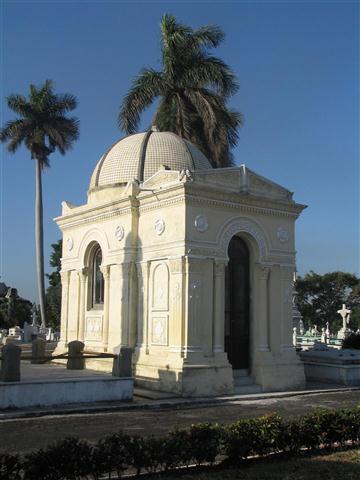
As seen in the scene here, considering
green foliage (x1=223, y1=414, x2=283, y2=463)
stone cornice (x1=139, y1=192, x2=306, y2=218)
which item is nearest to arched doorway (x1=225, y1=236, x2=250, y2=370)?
stone cornice (x1=139, y1=192, x2=306, y2=218)

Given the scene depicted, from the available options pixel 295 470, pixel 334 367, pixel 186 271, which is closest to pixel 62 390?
pixel 186 271

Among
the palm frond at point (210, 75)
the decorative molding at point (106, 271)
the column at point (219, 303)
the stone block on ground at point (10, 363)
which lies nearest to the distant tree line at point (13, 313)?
the palm frond at point (210, 75)

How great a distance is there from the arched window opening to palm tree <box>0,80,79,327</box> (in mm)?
21094

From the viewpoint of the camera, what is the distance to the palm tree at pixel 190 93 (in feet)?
80.3

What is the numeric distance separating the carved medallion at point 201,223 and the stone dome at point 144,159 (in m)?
3.16

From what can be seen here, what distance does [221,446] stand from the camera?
28.2 ft

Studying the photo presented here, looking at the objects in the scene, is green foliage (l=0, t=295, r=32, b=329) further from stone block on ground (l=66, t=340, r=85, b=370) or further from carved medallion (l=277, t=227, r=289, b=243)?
carved medallion (l=277, t=227, r=289, b=243)

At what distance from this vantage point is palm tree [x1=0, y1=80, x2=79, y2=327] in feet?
132

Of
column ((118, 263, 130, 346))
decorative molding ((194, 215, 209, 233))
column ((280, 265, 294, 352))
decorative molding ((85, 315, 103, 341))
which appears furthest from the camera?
decorative molding ((85, 315, 103, 341))

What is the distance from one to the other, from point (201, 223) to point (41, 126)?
27353 mm

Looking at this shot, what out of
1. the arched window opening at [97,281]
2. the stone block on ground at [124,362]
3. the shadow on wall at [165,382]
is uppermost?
the arched window opening at [97,281]

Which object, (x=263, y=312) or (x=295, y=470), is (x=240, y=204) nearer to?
(x=263, y=312)

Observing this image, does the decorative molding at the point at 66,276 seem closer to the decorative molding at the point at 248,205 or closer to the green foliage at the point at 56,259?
the decorative molding at the point at 248,205

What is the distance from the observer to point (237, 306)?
17266 mm
